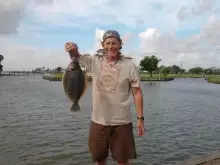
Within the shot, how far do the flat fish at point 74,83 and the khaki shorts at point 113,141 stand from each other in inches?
24.4

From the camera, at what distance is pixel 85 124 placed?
20219 mm

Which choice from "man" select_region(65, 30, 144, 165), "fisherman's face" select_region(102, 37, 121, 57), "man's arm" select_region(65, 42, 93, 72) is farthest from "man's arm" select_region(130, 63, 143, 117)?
"man's arm" select_region(65, 42, 93, 72)

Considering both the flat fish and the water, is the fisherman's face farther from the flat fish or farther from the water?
the water

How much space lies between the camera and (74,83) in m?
5.18

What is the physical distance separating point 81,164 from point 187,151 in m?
4.94

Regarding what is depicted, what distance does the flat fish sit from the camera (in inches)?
203

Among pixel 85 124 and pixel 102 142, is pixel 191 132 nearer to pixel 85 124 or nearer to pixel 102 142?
pixel 85 124

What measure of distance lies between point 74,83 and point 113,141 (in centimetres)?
127

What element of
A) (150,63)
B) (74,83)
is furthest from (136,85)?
(150,63)

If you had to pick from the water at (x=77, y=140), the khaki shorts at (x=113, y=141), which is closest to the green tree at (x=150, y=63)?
the water at (x=77, y=140)

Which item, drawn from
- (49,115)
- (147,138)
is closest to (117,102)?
(147,138)

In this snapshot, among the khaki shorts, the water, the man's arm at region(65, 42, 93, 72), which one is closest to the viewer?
the man's arm at region(65, 42, 93, 72)

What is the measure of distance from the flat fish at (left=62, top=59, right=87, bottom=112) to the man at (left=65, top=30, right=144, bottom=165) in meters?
0.24

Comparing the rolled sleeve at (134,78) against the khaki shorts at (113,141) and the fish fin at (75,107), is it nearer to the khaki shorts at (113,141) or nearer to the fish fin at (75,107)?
the khaki shorts at (113,141)
